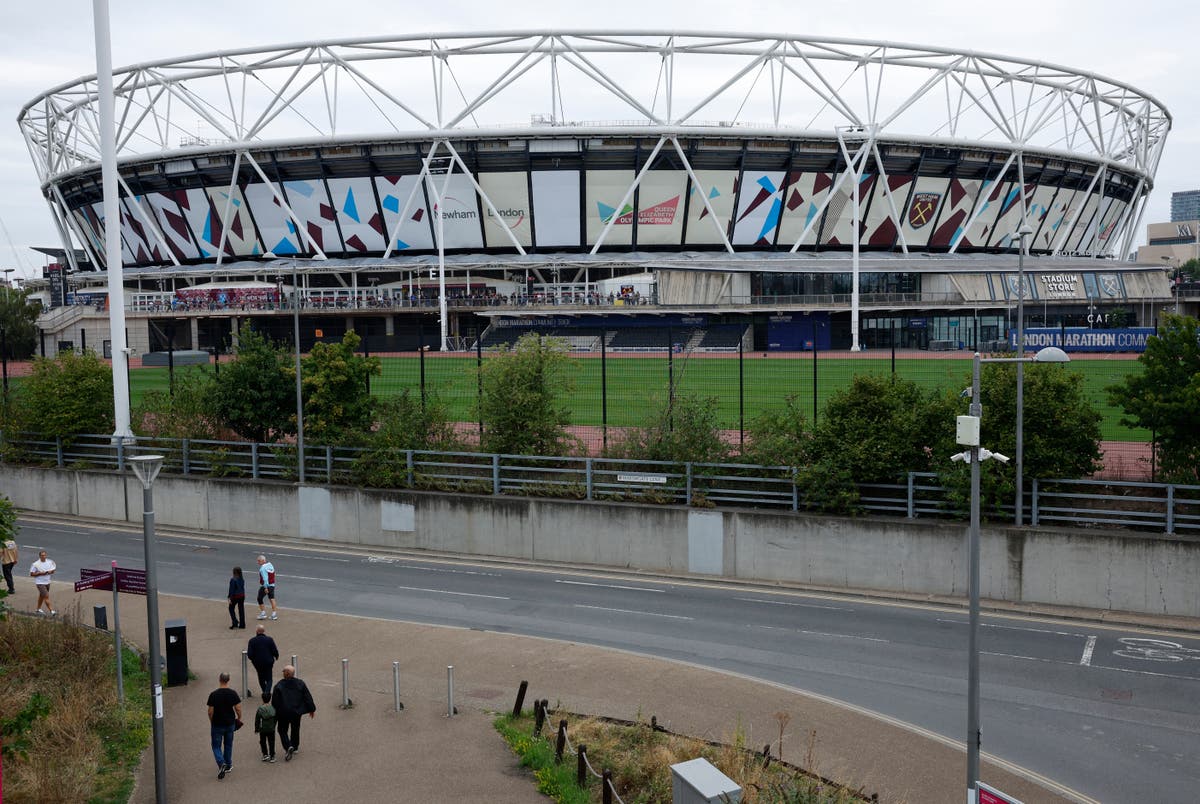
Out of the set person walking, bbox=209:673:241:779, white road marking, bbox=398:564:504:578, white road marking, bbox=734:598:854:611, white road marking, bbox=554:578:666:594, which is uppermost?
person walking, bbox=209:673:241:779

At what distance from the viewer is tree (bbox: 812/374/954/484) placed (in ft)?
66.5

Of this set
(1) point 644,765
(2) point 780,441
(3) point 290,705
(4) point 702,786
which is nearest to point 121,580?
(3) point 290,705

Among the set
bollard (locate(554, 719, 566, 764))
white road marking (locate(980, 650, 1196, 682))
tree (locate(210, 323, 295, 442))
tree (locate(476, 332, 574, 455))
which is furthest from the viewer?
tree (locate(210, 323, 295, 442))

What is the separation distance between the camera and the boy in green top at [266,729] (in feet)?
38.2

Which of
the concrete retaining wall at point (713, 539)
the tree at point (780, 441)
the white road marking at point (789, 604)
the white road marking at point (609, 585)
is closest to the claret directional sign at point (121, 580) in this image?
the white road marking at point (609, 585)

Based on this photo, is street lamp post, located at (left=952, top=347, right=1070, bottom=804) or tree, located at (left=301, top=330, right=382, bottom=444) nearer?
street lamp post, located at (left=952, top=347, right=1070, bottom=804)

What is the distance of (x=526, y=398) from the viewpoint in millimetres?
23891

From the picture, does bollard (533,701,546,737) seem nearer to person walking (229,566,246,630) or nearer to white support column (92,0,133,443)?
person walking (229,566,246,630)

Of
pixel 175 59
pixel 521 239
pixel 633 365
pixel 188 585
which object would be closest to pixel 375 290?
pixel 521 239

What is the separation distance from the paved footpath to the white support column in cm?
1219

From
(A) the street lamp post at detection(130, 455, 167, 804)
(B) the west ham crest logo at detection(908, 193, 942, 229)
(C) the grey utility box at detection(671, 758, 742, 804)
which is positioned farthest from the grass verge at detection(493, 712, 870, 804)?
(B) the west ham crest logo at detection(908, 193, 942, 229)

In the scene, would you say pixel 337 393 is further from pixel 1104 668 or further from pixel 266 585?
pixel 1104 668

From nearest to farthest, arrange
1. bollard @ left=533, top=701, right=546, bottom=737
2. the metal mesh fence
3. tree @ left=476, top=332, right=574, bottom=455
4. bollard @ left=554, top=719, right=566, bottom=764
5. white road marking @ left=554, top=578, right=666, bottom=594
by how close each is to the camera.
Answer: bollard @ left=554, top=719, right=566, bottom=764 < bollard @ left=533, top=701, right=546, bottom=737 < white road marking @ left=554, top=578, right=666, bottom=594 < tree @ left=476, top=332, right=574, bottom=455 < the metal mesh fence

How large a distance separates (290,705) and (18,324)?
62638mm
